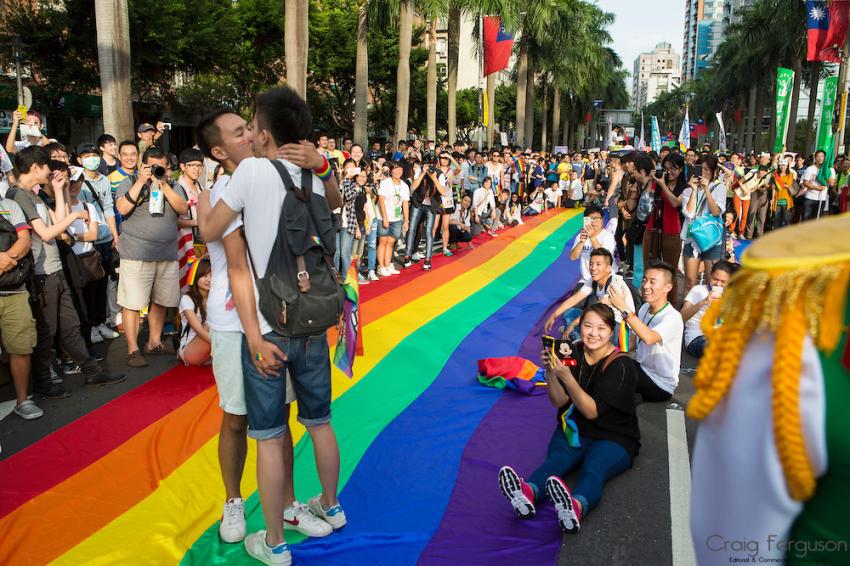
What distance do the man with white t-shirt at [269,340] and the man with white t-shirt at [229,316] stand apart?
0.05 metres

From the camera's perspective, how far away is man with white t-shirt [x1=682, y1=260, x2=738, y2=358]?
6398 mm

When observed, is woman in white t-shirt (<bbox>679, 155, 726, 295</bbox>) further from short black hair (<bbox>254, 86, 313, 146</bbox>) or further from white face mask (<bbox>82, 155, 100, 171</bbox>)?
white face mask (<bbox>82, 155, 100, 171</bbox>)

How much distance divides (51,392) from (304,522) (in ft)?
9.84

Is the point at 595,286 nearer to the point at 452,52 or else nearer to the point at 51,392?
the point at 51,392

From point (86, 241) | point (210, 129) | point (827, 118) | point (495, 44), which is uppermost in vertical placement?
point (495, 44)

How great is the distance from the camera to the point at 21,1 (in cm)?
2580

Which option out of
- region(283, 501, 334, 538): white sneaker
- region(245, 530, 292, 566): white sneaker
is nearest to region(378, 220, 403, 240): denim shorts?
region(283, 501, 334, 538): white sneaker

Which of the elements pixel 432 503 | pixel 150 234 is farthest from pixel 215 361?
pixel 150 234

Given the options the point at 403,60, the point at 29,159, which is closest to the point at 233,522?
the point at 29,159

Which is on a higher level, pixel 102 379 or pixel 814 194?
pixel 814 194

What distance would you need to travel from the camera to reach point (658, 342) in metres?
5.30

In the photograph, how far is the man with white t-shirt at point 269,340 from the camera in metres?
2.87

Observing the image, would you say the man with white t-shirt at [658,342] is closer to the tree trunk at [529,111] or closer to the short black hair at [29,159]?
the short black hair at [29,159]

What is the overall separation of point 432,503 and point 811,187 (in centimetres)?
1293
